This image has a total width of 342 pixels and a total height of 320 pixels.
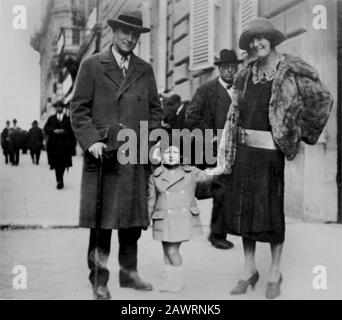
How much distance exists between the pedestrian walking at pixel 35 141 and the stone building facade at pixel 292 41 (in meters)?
1.01

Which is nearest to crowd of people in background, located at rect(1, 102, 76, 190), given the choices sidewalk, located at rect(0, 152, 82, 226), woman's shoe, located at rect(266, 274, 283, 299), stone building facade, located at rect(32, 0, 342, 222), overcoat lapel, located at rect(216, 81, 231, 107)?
sidewalk, located at rect(0, 152, 82, 226)

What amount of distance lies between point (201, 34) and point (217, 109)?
1.36 meters

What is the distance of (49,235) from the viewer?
5.77 m

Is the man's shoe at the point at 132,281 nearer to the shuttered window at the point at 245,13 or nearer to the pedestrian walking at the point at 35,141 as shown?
the pedestrian walking at the point at 35,141

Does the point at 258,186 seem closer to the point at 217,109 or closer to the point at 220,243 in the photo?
the point at 217,109

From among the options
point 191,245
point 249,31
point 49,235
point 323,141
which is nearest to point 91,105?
point 249,31

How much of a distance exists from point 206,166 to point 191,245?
767 mm

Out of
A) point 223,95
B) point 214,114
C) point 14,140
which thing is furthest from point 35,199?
point 223,95

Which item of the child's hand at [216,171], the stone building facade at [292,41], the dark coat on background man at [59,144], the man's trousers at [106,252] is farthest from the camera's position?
the dark coat on background man at [59,144]

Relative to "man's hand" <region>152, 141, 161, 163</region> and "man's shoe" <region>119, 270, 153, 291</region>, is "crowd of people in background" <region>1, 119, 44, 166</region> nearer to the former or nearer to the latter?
"man's hand" <region>152, 141, 161, 163</region>

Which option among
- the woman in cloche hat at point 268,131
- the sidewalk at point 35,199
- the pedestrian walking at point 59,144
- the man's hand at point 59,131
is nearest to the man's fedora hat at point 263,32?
the woman in cloche hat at point 268,131

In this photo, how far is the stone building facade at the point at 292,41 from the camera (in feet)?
18.5

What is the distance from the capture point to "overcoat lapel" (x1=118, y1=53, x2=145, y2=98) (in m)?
3.97

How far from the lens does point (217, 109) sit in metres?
5.07
